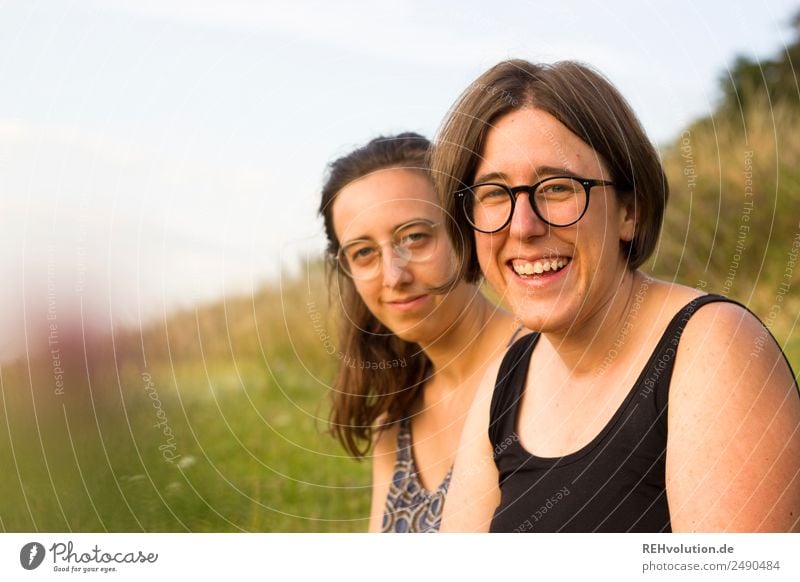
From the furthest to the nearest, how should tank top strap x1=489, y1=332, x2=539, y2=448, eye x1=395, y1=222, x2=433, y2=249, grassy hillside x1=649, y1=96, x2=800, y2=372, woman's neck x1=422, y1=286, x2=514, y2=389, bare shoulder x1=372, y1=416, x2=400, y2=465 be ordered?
grassy hillside x1=649, y1=96, x2=800, y2=372, bare shoulder x1=372, y1=416, x2=400, y2=465, woman's neck x1=422, y1=286, x2=514, y2=389, eye x1=395, y1=222, x2=433, y2=249, tank top strap x1=489, y1=332, x2=539, y2=448

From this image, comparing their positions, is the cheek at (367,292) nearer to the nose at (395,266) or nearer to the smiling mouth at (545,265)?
the nose at (395,266)

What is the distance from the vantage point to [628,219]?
4.91ft

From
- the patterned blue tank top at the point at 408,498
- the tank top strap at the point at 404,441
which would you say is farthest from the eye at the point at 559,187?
the tank top strap at the point at 404,441

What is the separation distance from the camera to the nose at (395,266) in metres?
1.94

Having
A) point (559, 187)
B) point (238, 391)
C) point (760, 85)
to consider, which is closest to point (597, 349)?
point (559, 187)

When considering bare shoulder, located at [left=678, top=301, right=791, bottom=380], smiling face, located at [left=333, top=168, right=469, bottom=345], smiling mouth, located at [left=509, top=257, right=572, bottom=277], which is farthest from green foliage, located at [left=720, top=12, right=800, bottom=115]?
bare shoulder, located at [left=678, top=301, right=791, bottom=380]

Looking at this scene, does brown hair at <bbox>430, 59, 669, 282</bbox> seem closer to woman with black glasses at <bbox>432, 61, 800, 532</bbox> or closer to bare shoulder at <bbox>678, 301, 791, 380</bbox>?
woman with black glasses at <bbox>432, 61, 800, 532</bbox>

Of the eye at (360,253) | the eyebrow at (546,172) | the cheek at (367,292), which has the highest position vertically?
the eyebrow at (546,172)

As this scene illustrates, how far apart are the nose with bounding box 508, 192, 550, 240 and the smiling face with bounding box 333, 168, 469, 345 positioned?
45 cm

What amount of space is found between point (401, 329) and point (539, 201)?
0.66 metres

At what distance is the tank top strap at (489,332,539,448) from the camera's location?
1.58 m

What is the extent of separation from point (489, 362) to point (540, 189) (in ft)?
2.21

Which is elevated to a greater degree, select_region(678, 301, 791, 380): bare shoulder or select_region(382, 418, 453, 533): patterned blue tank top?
select_region(678, 301, 791, 380): bare shoulder
